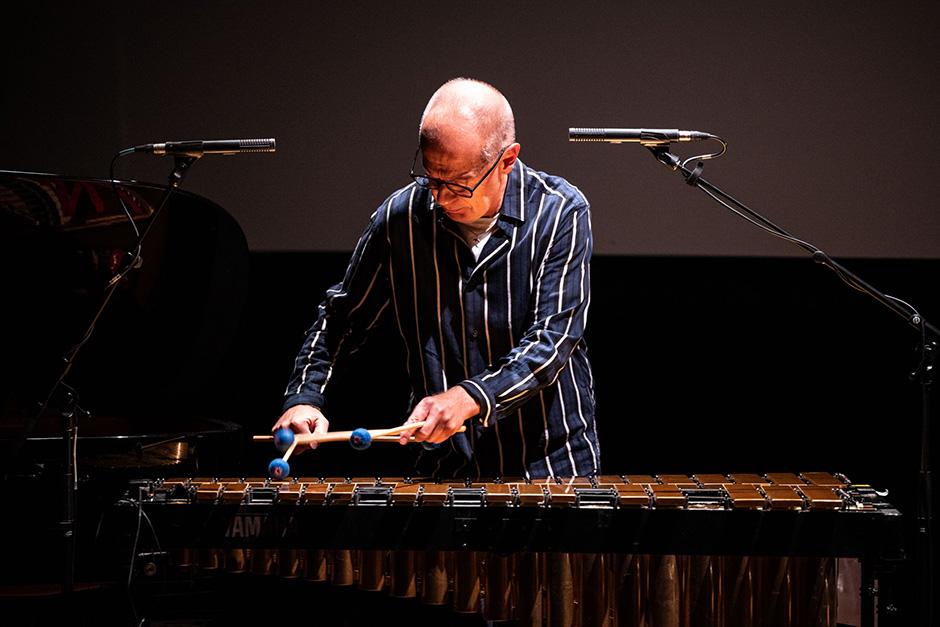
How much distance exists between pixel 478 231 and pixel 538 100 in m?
1.19

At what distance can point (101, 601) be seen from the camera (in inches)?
98.3

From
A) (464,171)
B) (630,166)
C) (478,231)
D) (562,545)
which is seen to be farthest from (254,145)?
(630,166)

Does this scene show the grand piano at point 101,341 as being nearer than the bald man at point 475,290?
No

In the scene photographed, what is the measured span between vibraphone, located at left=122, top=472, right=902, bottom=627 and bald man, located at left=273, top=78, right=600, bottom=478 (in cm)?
32

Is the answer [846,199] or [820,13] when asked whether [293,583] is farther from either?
[820,13]

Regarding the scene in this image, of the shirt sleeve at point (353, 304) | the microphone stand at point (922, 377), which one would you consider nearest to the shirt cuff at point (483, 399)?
the shirt sleeve at point (353, 304)

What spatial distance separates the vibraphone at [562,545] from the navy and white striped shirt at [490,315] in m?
0.36

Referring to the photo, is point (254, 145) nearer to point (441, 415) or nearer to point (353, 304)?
point (353, 304)

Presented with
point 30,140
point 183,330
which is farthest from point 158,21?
point 183,330

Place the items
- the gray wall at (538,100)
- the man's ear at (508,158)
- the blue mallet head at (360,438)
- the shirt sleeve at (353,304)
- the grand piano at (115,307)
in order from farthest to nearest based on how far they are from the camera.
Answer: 1. the gray wall at (538,100)
2. the grand piano at (115,307)
3. the shirt sleeve at (353,304)
4. the man's ear at (508,158)
5. the blue mallet head at (360,438)

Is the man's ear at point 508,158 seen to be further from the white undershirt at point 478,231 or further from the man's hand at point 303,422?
the man's hand at point 303,422

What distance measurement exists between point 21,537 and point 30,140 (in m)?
1.71

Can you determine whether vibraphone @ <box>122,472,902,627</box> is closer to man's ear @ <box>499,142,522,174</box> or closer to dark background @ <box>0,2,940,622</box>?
man's ear @ <box>499,142,522,174</box>

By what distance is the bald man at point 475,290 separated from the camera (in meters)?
2.37
